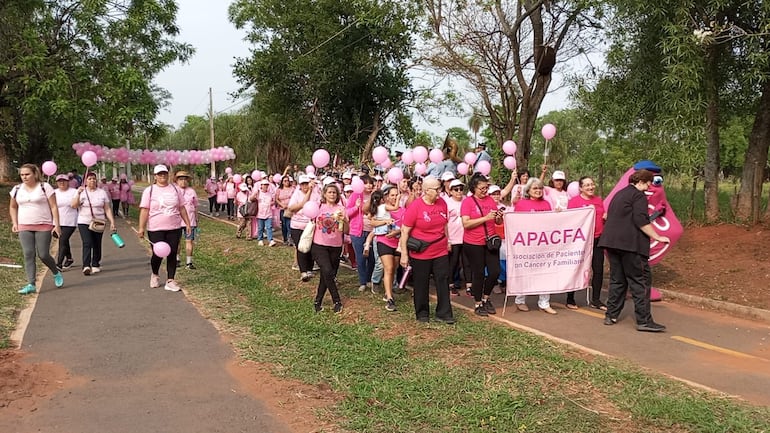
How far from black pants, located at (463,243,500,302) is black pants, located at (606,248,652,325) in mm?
1301

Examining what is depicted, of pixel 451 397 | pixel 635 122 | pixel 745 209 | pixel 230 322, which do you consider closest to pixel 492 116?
pixel 635 122

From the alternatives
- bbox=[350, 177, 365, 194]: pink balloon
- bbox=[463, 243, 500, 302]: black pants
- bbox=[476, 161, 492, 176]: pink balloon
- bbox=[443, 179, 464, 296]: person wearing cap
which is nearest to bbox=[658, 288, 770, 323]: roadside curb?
bbox=[443, 179, 464, 296]: person wearing cap

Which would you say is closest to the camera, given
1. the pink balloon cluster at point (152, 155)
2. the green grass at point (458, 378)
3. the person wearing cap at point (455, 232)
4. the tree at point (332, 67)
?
the green grass at point (458, 378)

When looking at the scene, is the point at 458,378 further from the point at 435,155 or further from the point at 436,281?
the point at 435,155

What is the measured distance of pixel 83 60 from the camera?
19.6 m

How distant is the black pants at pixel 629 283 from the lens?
6629 mm

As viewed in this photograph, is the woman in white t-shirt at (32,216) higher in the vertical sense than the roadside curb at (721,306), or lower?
higher

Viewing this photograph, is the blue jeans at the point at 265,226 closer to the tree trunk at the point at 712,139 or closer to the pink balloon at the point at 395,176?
the pink balloon at the point at 395,176

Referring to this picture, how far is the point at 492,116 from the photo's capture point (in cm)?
1841

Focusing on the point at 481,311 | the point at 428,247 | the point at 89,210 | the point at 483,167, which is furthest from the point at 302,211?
the point at 89,210

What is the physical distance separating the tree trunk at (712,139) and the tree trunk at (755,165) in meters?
0.50

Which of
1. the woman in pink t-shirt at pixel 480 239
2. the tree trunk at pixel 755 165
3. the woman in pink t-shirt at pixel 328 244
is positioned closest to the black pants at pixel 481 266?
the woman in pink t-shirt at pixel 480 239

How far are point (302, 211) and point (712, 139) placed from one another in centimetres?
886

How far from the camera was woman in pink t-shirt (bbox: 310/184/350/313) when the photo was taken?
7.27m
